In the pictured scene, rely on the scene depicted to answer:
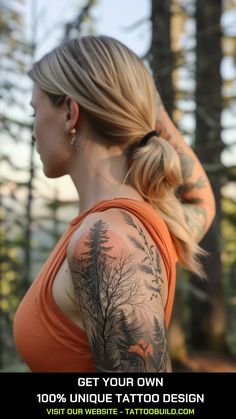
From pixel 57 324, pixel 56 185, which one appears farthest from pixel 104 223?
pixel 56 185

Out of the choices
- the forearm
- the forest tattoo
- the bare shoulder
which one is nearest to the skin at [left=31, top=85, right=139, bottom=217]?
the bare shoulder

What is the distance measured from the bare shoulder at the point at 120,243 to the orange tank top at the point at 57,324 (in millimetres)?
64

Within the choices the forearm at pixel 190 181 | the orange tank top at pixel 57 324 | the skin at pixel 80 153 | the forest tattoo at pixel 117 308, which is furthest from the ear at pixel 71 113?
the forearm at pixel 190 181

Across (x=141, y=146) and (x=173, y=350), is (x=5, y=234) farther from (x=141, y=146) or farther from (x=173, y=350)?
(x=141, y=146)

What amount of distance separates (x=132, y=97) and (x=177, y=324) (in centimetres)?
890

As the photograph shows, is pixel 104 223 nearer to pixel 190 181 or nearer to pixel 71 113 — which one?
pixel 71 113

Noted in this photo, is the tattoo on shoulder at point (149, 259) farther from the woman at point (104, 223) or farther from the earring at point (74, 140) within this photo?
the earring at point (74, 140)

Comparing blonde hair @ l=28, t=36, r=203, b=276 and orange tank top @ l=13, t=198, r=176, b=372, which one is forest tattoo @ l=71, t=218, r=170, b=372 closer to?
orange tank top @ l=13, t=198, r=176, b=372

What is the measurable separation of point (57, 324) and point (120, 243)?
0.40m

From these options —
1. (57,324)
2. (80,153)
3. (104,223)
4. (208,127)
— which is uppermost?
(208,127)

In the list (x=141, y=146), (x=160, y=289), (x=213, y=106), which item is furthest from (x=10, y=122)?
(x=160, y=289)

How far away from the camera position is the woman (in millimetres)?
1523

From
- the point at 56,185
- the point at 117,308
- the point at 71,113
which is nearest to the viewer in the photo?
the point at 117,308

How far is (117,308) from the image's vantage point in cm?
152
